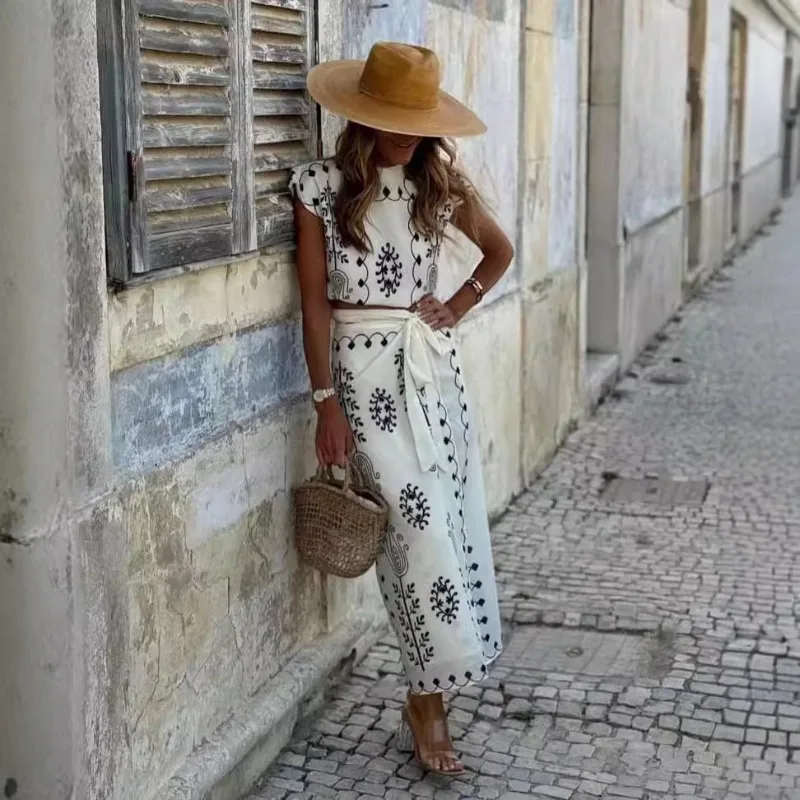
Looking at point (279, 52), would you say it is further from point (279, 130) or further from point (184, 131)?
point (184, 131)

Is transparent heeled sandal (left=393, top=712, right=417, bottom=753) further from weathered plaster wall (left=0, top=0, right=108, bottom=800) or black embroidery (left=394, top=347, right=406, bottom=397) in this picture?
weathered plaster wall (left=0, top=0, right=108, bottom=800)

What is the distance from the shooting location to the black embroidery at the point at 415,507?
3.53m

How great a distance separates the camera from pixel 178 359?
3.12 meters

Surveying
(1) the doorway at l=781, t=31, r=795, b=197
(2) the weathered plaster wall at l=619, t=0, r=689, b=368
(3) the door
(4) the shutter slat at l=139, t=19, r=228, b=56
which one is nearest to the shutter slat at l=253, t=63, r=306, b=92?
(4) the shutter slat at l=139, t=19, r=228, b=56

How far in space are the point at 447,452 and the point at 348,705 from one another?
0.96 m

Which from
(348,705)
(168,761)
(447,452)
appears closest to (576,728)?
(348,705)

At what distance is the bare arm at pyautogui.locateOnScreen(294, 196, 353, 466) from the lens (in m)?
3.50

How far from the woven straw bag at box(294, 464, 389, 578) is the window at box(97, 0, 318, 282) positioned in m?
0.66

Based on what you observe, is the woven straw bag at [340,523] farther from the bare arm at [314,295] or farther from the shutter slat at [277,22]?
the shutter slat at [277,22]

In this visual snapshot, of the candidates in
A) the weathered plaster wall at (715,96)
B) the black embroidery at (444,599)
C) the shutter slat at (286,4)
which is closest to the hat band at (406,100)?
the shutter slat at (286,4)

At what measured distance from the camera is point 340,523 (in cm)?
356

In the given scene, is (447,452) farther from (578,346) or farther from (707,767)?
(578,346)

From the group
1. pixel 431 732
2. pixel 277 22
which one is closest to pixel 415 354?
pixel 277 22

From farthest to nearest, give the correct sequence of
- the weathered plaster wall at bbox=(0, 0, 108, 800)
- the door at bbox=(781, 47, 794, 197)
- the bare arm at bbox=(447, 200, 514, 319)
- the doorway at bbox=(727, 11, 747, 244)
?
the door at bbox=(781, 47, 794, 197) < the doorway at bbox=(727, 11, 747, 244) < the bare arm at bbox=(447, 200, 514, 319) < the weathered plaster wall at bbox=(0, 0, 108, 800)
